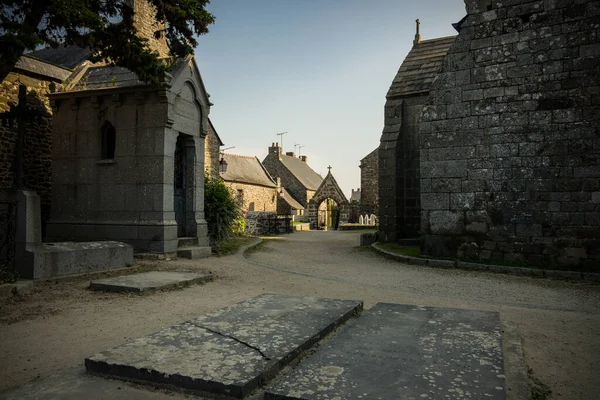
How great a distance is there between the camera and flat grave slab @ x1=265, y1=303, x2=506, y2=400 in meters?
2.12

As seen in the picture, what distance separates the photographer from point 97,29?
7816 millimetres

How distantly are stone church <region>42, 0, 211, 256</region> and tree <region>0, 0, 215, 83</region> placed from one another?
1.03 m

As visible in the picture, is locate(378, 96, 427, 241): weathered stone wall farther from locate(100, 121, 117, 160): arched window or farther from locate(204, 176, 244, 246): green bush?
locate(100, 121, 117, 160): arched window

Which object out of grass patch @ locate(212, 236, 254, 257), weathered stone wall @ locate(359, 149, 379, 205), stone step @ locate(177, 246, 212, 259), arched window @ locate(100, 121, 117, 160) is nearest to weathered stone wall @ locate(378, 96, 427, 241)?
grass patch @ locate(212, 236, 254, 257)

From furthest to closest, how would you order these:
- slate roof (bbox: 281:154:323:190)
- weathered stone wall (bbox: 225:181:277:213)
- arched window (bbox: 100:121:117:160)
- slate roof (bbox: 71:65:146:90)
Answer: slate roof (bbox: 281:154:323:190) → weathered stone wall (bbox: 225:181:277:213) → arched window (bbox: 100:121:117:160) → slate roof (bbox: 71:65:146:90)

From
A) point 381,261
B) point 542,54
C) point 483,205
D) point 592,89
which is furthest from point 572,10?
point 381,261

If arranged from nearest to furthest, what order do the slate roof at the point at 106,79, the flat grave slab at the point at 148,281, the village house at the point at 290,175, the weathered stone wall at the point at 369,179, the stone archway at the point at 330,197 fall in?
the flat grave slab at the point at 148,281 < the slate roof at the point at 106,79 < the weathered stone wall at the point at 369,179 < the stone archway at the point at 330,197 < the village house at the point at 290,175

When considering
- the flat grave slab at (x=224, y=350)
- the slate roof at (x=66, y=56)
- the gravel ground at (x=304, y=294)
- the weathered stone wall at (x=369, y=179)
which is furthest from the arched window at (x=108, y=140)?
the weathered stone wall at (x=369, y=179)

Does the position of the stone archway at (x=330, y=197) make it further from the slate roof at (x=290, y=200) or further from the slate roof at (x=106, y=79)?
the slate roof at (x=106, y=79)

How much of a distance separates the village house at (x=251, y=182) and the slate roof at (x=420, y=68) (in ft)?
59.4

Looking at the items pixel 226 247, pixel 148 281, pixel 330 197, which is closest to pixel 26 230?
pixel 148 281

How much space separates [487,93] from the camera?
9.66m

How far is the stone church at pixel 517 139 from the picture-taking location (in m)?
8.65

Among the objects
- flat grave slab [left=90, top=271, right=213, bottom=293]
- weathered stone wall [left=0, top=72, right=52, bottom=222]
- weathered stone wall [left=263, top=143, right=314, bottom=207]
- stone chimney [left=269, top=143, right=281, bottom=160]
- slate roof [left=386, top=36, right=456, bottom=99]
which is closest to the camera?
flat grave slab [left=90, top=271, right=213, bottom=293]
